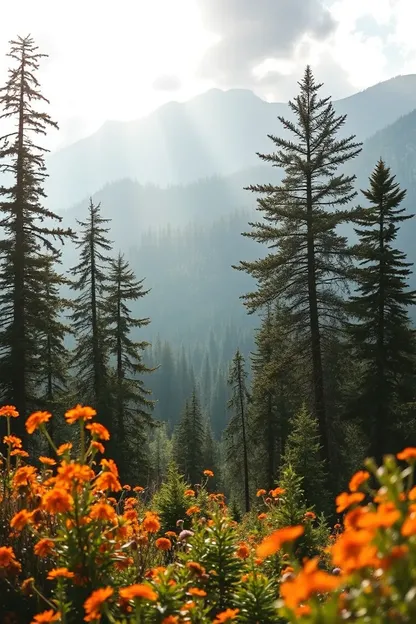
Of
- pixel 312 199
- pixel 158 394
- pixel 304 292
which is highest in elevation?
pixel 312 199

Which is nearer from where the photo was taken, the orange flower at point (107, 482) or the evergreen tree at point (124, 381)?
the orange flower at point (107, 482)

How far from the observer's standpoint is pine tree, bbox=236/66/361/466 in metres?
13.5

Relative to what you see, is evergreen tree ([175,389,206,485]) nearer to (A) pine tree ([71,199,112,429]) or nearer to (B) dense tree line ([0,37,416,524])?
(B) dense tree line ([0,37,416,524])

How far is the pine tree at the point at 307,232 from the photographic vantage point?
13516 mm

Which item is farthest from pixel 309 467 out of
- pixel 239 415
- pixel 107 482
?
pixel 239 415

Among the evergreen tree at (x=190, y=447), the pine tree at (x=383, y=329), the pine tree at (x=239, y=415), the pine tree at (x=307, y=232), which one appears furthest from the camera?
the evergreen tree at (x=190, y=447)

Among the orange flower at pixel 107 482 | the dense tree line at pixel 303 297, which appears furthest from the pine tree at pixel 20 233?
the orange flower at pixel 107 482

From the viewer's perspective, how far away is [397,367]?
53.0ft

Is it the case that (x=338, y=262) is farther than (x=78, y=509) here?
Yes

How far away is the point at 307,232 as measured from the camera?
1356 centimetres

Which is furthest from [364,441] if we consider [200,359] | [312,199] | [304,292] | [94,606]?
[200,359]

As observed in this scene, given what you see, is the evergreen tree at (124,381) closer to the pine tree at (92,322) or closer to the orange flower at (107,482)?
the pine tree at (92,322)

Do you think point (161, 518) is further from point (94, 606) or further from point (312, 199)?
point (312, 199)

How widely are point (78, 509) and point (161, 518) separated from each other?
4445 millimetres
